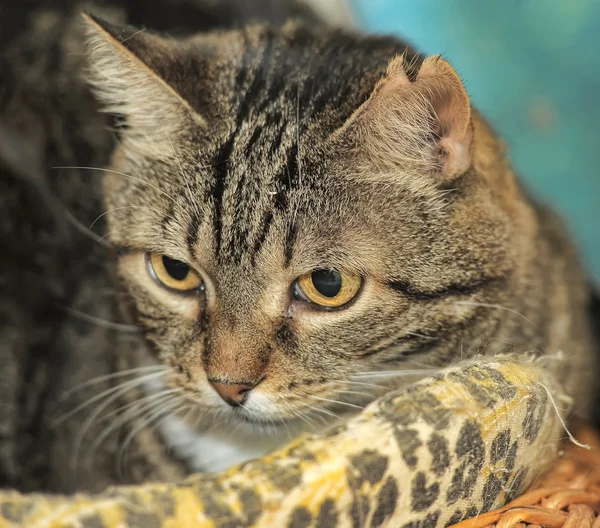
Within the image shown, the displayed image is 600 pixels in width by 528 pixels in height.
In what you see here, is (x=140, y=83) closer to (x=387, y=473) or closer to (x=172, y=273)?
(x=172, y=273)

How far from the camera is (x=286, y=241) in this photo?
47.9 inches

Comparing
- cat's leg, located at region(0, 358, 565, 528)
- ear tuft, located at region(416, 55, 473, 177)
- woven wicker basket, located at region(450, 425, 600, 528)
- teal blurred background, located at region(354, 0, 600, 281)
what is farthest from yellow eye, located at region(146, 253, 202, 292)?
teal blurred background, located at region(354, 0, 600, 281)

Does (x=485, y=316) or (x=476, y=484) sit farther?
(x=485, y=316)

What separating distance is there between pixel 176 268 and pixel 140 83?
371 mm

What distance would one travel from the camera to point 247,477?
1013 mm

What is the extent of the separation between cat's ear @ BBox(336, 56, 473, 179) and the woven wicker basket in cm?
61

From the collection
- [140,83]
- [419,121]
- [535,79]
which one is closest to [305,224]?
[419,121]

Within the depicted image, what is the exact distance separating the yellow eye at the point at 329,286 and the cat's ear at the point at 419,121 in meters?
0.23

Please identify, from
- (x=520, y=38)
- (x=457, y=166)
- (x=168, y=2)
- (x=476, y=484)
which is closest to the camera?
(x=476, y=484)

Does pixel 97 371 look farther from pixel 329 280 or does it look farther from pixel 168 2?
pixel 168 2

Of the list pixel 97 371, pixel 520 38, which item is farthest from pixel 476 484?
pixel 520 38

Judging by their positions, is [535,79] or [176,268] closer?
[176,268]

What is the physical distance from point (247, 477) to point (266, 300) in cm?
34

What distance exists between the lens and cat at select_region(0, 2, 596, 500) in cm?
123
